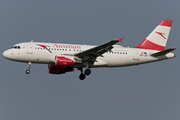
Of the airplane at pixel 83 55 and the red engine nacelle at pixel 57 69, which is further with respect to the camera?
the red engine nacelle at pixel 57 69

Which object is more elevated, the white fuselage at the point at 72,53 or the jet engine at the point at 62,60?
the white fuselage at the point at 72,53

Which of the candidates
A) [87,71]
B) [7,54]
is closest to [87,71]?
[87,71]

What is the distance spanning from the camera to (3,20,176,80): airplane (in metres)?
41.2

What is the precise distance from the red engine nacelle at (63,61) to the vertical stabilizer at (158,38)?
1101cm

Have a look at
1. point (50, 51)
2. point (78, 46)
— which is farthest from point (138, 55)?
point (50, 51)

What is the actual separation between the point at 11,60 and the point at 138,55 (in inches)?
652

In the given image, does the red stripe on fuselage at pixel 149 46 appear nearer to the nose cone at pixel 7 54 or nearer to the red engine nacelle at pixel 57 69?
the red engine nacelle at pixel 57 69

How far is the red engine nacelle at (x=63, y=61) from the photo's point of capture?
40.6 m

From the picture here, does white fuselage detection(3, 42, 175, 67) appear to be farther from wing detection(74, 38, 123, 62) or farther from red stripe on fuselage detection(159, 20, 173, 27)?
red stripe on fuselage detection(159, 20, 173, 27)

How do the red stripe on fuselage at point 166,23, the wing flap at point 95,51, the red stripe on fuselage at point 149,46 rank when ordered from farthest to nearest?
the red stripe on fuselage at point 166,23, the red stripe on fuselage at point 149,46, the wing flap at point 95,51

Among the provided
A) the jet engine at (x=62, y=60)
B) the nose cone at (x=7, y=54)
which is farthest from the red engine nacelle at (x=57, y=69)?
the nose cone at (x=7, y=54)

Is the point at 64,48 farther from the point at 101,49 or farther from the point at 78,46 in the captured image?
the point at 101,49

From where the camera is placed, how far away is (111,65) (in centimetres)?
4375

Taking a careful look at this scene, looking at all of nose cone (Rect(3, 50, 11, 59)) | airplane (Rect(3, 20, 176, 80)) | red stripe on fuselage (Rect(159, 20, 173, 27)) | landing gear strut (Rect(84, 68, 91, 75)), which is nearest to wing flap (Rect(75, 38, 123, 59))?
airplane (Rect(3, 20, 176, 80))
